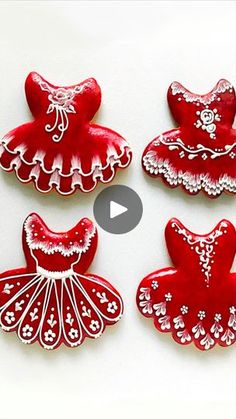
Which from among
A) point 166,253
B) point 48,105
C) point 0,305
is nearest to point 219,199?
point 166,253

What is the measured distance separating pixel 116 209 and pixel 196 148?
23 centimetres

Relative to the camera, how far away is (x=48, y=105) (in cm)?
120

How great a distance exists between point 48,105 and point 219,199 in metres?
0.44

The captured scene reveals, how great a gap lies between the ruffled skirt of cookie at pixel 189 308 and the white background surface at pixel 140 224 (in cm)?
3

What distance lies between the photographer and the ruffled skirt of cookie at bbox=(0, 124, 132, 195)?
119 cm

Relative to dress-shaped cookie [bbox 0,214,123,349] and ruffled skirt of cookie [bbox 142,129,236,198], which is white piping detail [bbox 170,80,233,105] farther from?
dress-shaped cookie [bbox 0,214,123,349]

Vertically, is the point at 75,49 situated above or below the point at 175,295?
above

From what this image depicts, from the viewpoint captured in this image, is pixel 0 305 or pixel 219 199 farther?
pixel 219 199

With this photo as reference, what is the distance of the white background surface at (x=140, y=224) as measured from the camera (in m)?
1.20

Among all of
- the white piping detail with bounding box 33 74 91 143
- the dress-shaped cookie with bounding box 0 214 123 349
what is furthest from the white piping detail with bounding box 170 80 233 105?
the dress-shaped cookie with bounding box 0 214 123 349

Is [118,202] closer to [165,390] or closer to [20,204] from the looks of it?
[20,204]

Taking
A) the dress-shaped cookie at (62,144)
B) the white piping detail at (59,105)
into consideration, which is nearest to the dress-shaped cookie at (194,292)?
the dress-shaped cookie at (62,144)

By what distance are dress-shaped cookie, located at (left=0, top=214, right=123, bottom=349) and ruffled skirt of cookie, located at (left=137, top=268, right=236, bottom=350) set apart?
3.3 inches

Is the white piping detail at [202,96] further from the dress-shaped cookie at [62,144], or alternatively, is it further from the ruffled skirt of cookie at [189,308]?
the ruffled skirt of cookie at [189,308]
